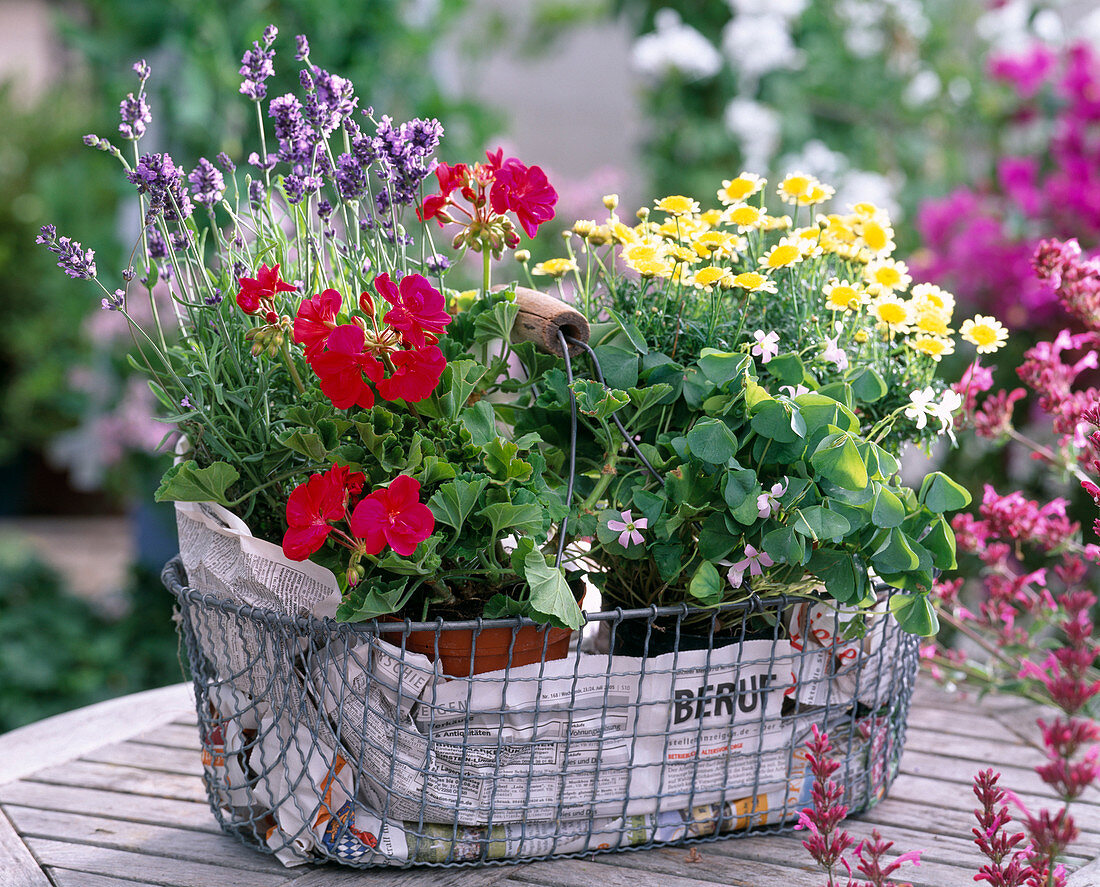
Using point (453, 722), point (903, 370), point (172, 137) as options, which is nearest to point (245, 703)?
point (453, 722)

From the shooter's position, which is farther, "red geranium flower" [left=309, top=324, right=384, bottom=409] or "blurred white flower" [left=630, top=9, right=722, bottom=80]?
"blurred white flower" [left=630, top=9, right=722, bottom=80]

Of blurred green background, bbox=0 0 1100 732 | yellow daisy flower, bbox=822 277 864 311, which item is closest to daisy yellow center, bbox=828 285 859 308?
yellow daisy flower, bbox=822 277 864 311

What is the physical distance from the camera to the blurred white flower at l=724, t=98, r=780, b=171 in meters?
2.82

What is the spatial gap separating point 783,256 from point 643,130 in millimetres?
3368

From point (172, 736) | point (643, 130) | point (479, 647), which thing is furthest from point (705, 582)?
point (643, 130)

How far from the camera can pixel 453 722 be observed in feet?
2.67

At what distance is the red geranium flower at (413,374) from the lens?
0.73 meters

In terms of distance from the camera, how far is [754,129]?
2824mm

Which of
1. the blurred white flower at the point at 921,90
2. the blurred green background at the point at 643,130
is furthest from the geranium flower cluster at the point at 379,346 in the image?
the blurred white flower at the point at 921,90

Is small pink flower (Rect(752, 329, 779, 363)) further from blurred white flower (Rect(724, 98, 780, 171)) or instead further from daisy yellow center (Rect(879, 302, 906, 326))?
blurred white flower (Rect(724, 98, 780, 171))

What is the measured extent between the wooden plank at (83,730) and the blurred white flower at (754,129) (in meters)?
2.19

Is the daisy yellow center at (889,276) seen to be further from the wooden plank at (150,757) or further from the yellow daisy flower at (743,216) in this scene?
the wooden plank at (150,757)

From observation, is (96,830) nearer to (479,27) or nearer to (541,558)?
(541,558)

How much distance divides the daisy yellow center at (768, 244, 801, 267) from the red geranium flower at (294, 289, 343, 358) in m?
0.37
